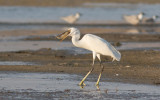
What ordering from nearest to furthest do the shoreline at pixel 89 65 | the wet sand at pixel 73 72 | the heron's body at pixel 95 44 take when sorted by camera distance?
the wet sand at pixel 73 72 < the heron's body at pixel 95 44 < the shoreline at pixel 89 65

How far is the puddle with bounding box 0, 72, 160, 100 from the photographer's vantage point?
864 centimetres

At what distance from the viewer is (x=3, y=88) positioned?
9.29m

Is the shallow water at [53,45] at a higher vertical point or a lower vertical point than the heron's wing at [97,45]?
lower

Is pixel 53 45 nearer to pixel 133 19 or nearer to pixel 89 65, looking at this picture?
pixel 89 65

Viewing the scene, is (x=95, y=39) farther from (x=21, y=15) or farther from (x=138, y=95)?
(x=21, y=15)

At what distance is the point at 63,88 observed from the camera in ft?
30.9

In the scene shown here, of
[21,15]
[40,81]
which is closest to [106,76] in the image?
[40,81]

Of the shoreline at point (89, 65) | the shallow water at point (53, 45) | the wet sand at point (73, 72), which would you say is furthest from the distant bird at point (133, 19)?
the shoreline at point (89, 65)

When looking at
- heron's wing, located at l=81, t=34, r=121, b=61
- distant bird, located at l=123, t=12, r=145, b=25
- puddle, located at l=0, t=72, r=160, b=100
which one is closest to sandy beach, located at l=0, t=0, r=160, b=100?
puddle, located at l=0, t=72, r=160, b=100

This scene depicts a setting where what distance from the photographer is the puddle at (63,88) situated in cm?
864

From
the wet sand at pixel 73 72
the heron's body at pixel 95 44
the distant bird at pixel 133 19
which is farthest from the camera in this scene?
the distant bird at pixel 133 19

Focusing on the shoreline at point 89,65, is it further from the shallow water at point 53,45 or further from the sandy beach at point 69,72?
the shallow water at point 53,45

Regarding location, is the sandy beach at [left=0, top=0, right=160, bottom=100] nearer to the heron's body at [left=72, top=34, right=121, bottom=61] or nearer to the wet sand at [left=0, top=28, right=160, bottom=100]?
the wet sand at [left=0, top=28, right=160, bottom=100]

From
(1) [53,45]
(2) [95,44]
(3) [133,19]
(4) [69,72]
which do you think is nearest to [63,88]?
(2) [95,44]
